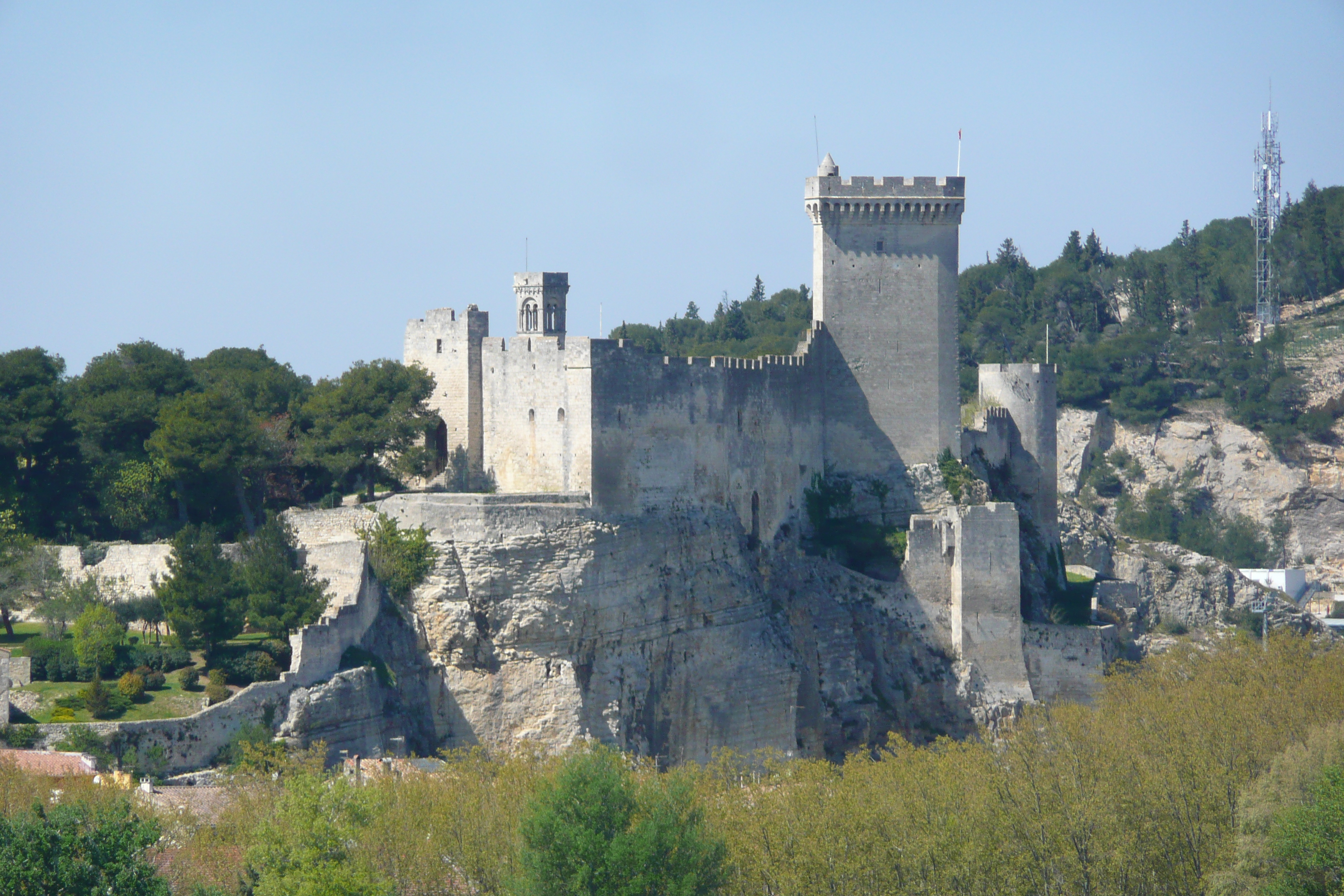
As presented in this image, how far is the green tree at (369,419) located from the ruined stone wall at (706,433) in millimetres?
5539

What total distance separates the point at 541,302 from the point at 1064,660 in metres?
16.0

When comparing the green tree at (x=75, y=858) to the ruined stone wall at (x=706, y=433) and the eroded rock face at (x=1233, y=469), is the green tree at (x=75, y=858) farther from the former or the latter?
the eroded rock face at (x=1233, y=469)

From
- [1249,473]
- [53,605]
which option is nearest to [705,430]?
[53,605]

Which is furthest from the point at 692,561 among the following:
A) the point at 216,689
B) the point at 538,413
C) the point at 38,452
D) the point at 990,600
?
the point at 38,452

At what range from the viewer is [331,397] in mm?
52406

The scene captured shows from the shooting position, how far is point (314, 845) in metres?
35.2

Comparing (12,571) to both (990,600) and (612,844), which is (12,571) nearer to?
(612,844)

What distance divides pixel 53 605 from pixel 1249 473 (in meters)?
59.9

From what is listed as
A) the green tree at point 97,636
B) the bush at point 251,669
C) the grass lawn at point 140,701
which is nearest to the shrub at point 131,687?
the grass lawn at point 140,701

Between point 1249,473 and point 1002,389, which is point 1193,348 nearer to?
point 1249,473

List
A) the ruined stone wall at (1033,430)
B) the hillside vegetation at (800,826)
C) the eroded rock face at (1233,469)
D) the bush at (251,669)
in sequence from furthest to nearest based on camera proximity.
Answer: the eroded rock face at (1233,469) → the ruined stone wall at (1033,430) → the bush at (251,669) → the hillside vegetation at (800,826)

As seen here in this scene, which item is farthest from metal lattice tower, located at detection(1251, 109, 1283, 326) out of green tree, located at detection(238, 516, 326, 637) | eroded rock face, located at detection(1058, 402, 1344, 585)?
green tree, located at detection(238, 516, 326, 637)

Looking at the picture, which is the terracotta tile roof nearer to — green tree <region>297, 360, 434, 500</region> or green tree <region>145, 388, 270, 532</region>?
green tree <region>145, 388, 270, 532</region>

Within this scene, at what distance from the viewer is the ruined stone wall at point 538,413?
48188 mm
